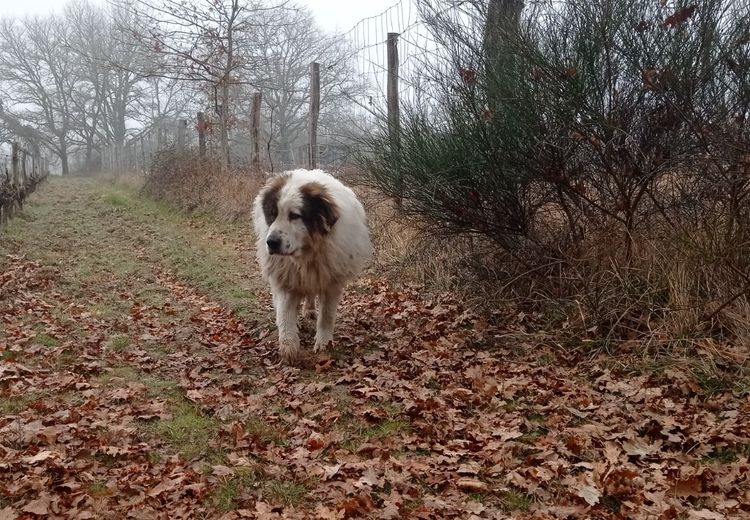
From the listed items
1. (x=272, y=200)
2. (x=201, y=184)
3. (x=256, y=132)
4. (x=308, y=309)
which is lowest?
(x=308, y=309)

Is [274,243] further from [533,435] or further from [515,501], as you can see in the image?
[515,501]

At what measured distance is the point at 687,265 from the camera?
5535 mm

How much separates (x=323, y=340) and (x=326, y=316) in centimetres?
24

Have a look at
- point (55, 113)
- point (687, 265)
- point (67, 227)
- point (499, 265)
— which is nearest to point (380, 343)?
point (499, 265)

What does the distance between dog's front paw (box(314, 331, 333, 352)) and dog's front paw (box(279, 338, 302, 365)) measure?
31 cm

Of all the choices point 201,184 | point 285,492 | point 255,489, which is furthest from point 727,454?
point 201,184

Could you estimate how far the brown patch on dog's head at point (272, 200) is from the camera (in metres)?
5.81

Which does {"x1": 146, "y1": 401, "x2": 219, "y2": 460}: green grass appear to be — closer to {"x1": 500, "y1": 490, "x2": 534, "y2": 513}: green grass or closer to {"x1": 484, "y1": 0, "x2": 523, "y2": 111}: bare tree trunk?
{"x1": 500, "y1": 490, "x2": 534, "y2": 513}: green grass

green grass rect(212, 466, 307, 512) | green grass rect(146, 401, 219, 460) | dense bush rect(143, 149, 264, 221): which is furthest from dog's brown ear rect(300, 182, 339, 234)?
dense bush rect(143, 149, 264, 221)

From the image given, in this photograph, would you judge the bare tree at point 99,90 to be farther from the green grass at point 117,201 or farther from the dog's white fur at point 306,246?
the dog's white fur at point 306,246

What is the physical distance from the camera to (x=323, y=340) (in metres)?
6.27

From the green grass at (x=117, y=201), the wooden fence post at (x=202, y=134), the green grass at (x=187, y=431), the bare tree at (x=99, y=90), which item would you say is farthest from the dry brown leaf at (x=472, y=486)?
the bare tree at (x=99, y=90)

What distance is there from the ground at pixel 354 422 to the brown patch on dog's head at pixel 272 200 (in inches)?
54.3

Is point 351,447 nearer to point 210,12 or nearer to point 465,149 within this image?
point 465,149
